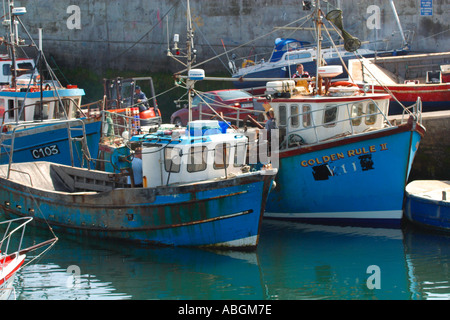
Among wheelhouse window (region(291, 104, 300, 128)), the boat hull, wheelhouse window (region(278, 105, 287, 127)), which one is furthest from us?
wheelhouse window (region(278, 105, 287, 127))

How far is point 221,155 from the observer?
1336 cm

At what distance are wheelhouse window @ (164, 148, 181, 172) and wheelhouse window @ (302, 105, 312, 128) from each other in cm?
373

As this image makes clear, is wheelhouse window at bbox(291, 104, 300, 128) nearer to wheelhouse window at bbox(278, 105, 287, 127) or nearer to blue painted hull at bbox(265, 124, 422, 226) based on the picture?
wheelhouse window at bbox(278, 105, 287, 127)

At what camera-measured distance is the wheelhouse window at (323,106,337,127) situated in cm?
1519

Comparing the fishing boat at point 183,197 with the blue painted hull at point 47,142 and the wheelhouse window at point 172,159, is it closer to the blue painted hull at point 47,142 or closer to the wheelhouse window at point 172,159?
the wheelhouse window at point 172,159

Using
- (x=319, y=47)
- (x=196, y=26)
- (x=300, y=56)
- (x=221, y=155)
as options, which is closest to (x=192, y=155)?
(x=221, y=155)

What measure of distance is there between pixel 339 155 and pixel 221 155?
2976 mm

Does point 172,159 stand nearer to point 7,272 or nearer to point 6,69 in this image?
point 7,272

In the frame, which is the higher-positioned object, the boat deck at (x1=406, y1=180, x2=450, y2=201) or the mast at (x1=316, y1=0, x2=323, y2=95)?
the mast at (x1=316, y1=0, x2=323, y2=95)

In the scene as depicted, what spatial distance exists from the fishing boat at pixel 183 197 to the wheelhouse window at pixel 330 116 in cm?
259

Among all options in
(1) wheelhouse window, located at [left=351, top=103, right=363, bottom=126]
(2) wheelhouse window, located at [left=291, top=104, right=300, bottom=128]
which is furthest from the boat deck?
(2) wheelhouse window, located at [left=291, top=104, right=300, bottom=128]

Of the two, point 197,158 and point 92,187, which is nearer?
point 197,158

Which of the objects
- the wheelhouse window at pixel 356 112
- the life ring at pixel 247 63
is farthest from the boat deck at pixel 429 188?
the life ring at pixel 247 63

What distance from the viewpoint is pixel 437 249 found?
13570mm
